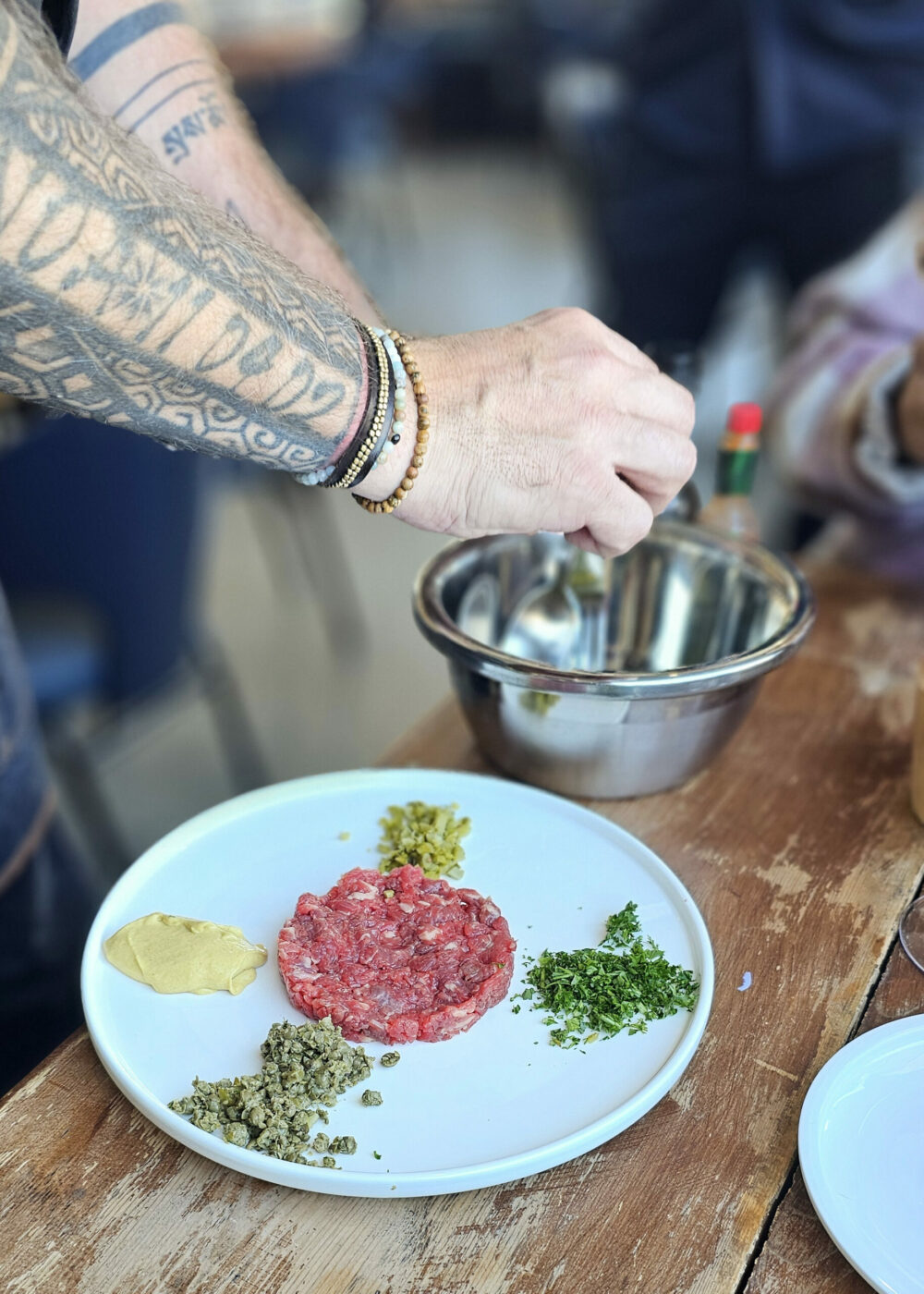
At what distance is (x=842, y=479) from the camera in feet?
4.74

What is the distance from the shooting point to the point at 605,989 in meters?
0.71

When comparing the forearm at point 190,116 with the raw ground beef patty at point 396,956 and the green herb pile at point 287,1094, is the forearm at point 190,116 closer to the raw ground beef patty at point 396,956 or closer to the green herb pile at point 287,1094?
the raw ground beef patty at point 396,956

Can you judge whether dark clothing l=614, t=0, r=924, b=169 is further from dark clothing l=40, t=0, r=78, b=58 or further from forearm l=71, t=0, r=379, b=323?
dark clothing l=40, t=0, r=78, b=58

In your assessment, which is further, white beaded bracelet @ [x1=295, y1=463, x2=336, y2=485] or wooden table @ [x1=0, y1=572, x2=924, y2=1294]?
white beaded bracelet @ [x1=295, y1=463, x2=336, y2=485]

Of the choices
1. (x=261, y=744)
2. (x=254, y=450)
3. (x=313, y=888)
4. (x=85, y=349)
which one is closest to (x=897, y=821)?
Answer: (x=313, y=888)

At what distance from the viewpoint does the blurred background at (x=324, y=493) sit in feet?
5.36

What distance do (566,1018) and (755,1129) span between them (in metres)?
0.13

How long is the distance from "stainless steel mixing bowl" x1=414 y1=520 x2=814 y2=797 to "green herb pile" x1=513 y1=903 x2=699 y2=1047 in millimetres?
187

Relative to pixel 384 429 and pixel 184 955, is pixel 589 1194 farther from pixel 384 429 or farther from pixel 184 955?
pixel 384 429

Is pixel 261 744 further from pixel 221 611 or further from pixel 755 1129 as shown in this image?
pixel 755 1129

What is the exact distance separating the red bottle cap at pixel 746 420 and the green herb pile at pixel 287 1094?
0.70 metres

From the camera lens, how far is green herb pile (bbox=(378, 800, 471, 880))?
0.82 metres

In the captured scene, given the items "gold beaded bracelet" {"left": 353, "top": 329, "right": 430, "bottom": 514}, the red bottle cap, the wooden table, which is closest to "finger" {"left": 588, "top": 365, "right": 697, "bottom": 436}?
"gold beaded bracelet" {"left": 353, "top": 329, "right": 430, "bottom": 514}

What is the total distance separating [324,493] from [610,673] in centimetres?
253
